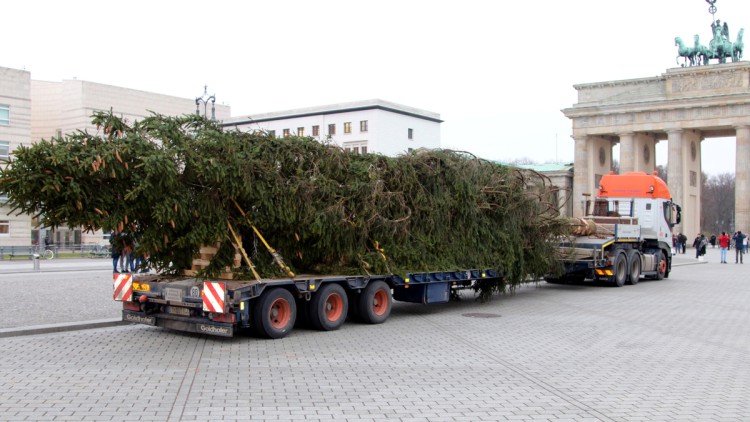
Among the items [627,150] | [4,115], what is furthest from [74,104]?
[627,150]

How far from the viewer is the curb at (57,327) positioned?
12.0m

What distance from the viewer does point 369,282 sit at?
13516 millimetres

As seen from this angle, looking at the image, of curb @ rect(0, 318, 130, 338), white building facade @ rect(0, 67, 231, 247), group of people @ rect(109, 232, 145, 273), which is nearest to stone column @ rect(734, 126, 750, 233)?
white building facade @ rect(0, 67, 231, 247)

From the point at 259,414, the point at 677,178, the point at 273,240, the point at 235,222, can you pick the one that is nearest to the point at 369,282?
the point at 273,240

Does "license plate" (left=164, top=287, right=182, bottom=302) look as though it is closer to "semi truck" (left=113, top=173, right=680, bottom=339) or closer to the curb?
"semi truck" (left=113, top=173, right=680, bottom=339)

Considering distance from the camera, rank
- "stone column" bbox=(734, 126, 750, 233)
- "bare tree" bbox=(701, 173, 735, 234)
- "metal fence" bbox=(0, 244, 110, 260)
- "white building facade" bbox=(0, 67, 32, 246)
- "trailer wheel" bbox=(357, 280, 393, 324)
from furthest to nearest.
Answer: "bare tree" bbox=(701, 173, 735, 234) < "stone column" bbox=(734, 126, 750, 233) < "white building facade" bbox=(0, 67, 32, 246) < "metal fence" bbox=(0, 244, 110, 260) < "trailer wheel" bbox=(357, 280, 393, 324)

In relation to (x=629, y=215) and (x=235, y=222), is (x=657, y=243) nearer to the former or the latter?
(x=629, y=215)

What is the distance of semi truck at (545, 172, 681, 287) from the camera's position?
21828 millimetres

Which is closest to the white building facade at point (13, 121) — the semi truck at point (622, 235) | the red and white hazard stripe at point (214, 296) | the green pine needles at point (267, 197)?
the semi truck at point (622, 235)

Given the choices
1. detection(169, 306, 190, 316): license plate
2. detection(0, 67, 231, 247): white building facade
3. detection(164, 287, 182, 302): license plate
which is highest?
detection(0, 67, 231, 247): white building facade

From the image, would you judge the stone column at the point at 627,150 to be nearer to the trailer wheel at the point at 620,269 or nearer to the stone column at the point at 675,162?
the stone column at the point at 675,162

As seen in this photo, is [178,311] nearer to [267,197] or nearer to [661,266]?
[267,197]

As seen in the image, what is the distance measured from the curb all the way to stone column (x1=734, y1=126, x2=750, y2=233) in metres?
67.1

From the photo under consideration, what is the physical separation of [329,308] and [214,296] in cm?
263
